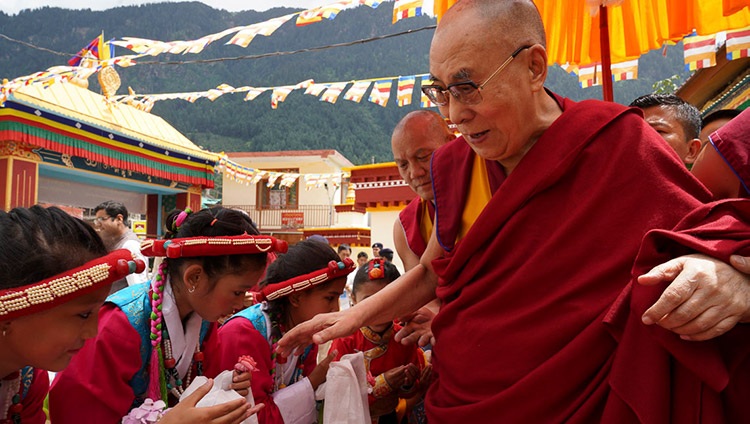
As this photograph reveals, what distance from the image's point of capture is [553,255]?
1.39 metres

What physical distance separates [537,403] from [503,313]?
0.23 metres

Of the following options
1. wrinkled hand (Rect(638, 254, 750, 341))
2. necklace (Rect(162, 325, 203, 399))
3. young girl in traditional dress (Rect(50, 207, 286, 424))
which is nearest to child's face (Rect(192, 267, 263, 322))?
young girl in traditional dress (Rect(50, 207, 286, 424))

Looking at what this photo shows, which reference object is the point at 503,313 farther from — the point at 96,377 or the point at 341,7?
the point at 341,7

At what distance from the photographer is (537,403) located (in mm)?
1342

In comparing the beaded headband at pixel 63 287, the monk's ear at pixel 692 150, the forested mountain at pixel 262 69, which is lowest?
the beaded headband at pixel 63 287

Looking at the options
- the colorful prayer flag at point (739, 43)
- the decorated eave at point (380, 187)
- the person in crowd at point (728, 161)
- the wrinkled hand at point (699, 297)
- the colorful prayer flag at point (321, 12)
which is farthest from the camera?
the decorated eave at point (380, 187)

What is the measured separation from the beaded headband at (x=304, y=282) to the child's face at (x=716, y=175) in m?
1.45

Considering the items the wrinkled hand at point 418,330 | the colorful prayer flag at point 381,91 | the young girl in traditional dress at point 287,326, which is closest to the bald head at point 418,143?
the young girl in traditional dress at point 287,326

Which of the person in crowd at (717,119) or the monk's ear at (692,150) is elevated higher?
the person in crowd at (717,119)

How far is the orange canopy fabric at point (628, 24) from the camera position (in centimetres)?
340

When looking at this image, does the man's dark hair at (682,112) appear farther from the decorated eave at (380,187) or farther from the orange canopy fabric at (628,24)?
the decorated eave at (380,187)

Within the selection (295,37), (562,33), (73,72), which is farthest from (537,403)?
(295,37)

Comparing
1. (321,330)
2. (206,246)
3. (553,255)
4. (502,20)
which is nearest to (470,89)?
(502,20)

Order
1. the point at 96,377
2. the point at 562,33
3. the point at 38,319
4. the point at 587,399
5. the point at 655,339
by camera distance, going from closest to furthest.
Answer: the point at 655,339, the point at 587,399, the point at 38,319, the point at 96,377, the point at 562,33
